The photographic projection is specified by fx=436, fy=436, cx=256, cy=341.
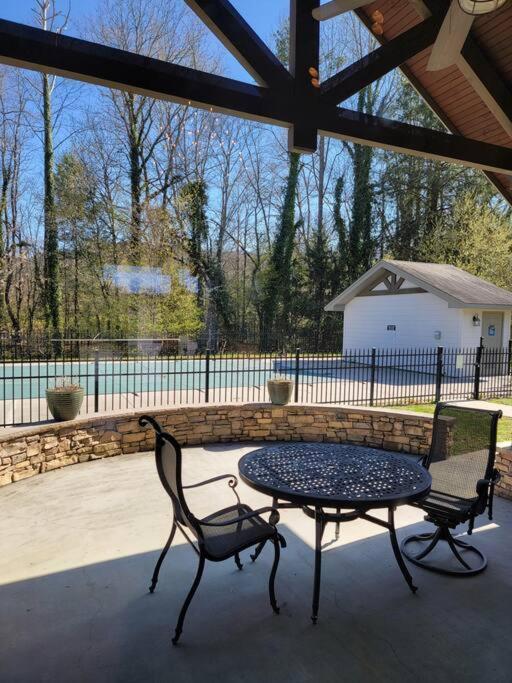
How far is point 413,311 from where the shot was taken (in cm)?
1343

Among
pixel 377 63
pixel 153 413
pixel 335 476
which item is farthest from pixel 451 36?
pixel 153 413

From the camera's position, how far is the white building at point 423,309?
12227 millimetres

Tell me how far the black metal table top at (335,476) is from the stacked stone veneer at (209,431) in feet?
7.86

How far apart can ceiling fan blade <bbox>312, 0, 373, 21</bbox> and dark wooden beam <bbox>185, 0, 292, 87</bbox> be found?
1.25 feet

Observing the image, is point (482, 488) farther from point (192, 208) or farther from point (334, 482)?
point (192, 208)

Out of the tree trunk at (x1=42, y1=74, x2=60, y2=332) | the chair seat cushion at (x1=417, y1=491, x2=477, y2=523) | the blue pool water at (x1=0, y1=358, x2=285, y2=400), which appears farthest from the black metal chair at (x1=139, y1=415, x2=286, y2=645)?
the tree trunk at (x1=42, y1=74, x2=60, y2=332)

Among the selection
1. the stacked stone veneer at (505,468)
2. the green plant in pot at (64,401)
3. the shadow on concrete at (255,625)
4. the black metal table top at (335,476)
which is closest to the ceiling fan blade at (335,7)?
the black metal table top at (335,476)

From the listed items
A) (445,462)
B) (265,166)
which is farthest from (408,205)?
(445,462)

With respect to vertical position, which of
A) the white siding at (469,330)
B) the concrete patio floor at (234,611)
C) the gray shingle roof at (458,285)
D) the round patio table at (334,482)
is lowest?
the concrete patio floor at (234,611)

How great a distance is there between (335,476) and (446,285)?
1144cm

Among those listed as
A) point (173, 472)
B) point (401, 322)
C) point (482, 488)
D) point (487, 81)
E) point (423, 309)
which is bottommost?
point (482, 488)

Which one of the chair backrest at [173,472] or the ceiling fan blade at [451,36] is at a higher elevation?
the ceiling fan blade at [451,36]

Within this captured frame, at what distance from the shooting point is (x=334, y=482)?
255cm

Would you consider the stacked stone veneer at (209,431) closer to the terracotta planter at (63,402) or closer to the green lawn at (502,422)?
the terracotta planter at (63,402)
